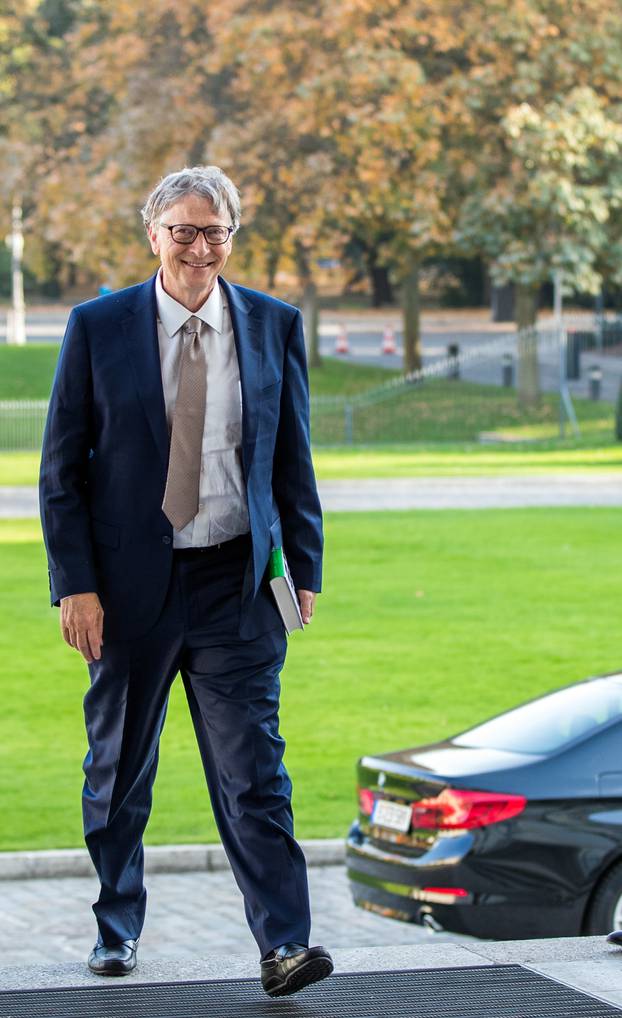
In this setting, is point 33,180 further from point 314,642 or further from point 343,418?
point 314,642

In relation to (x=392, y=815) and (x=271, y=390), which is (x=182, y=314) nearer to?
(x=271, y=390)

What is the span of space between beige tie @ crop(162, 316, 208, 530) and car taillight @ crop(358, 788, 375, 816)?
12.2ft

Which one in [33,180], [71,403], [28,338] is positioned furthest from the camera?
[28,338]

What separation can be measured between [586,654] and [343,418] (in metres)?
22.1

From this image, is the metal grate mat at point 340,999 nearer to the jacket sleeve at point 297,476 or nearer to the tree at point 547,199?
the jacket sleeve at point 297,476

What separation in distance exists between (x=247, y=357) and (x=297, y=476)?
328 mm

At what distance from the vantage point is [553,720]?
7871mm

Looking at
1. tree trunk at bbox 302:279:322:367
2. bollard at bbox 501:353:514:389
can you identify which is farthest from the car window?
tree trunk at bbox 302:279:322:367

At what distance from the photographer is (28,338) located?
186 ft

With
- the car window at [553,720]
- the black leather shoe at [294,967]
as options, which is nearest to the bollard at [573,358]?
the car window at [553,720]

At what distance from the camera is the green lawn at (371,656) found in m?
10.8

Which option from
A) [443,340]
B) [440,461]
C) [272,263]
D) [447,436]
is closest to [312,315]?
[272,263]

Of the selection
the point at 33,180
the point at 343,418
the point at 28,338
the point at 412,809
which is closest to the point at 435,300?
the point at 28,338

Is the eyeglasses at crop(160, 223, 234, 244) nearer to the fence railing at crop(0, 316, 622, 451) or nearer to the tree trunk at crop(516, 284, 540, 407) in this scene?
the fence railing at crop(0, 316, 622, 451)
